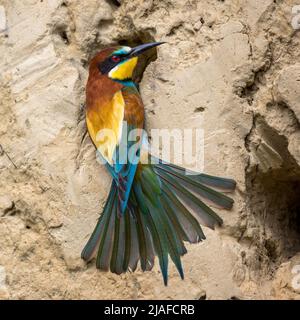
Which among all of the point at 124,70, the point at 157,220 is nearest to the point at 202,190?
the point at 157,220

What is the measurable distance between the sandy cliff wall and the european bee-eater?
1.8 inches

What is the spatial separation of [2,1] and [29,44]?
0.62 ft

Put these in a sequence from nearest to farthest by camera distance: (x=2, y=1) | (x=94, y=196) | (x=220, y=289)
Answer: (x=220, y=289)
(x=94, y=196)
(x=2, y=1)

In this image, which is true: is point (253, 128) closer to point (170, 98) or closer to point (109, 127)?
point (170, 98)

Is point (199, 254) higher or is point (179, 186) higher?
point (179, 186)

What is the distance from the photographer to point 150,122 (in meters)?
2.66

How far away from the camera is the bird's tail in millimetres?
2488

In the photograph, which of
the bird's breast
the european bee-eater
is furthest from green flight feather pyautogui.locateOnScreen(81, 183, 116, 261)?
the bird's breast

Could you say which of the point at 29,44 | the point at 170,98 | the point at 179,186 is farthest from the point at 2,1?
the point at 179,186

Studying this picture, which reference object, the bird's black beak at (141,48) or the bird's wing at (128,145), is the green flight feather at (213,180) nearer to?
the bird's wing at (128,145)

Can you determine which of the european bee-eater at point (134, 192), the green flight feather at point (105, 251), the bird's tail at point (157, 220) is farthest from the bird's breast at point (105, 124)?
the green flight feather at point (105, 251)

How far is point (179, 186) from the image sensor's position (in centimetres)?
258

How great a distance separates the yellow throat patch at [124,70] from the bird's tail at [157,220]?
1.07 feet

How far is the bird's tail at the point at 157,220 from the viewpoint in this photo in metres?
2.49
